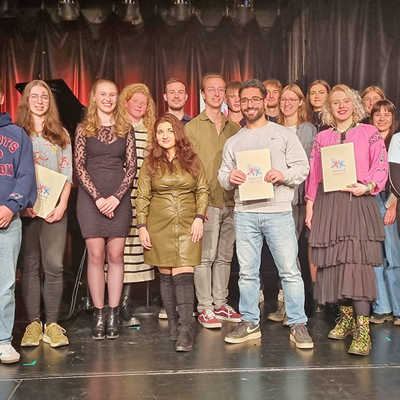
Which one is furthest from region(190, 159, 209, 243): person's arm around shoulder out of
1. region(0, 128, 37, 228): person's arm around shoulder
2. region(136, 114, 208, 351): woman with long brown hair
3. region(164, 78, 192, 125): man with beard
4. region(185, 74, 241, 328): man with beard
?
region(0, 128, 37, 228): person's arm around shoulder

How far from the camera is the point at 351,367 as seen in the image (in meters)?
3.01

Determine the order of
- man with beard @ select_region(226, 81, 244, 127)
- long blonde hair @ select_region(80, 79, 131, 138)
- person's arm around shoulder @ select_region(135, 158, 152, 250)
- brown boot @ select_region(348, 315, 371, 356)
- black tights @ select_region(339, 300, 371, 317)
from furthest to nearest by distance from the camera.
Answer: man with beard @ select_region(226, 81, 244, 127) < long blonde hair @ select_region(80, 79, 131, 138) < person's arm around shoulder @ select_region(135, 158, 152, 250) < black tights @ select_region(339, 300, 371, 317) < brown boot @ select_region(348, 315, 371, 356)

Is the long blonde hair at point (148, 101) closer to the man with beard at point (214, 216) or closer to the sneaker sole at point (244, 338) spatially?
the man with beard at point (214, 216)

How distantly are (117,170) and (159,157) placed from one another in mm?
310

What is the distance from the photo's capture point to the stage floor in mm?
2697

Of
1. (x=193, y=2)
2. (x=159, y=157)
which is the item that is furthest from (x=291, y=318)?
(x=193, y=2)

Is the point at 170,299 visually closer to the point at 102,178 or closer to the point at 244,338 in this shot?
the point at 244,338

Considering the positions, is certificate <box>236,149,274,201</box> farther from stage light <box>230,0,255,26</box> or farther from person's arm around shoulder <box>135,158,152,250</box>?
stage light <box>230,0,255,26</box>

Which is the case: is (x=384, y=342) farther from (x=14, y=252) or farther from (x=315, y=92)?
(x=14, y=252)

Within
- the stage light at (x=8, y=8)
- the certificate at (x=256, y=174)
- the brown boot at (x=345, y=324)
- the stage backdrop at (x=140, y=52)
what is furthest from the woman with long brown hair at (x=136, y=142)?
the stage light at (x=8, y=8)

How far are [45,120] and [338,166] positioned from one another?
1.95 meters

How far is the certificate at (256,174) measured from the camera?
3307 millimetres

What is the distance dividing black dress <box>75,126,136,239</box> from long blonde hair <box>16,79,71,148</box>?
13cm

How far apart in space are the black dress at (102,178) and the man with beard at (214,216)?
60 cm
